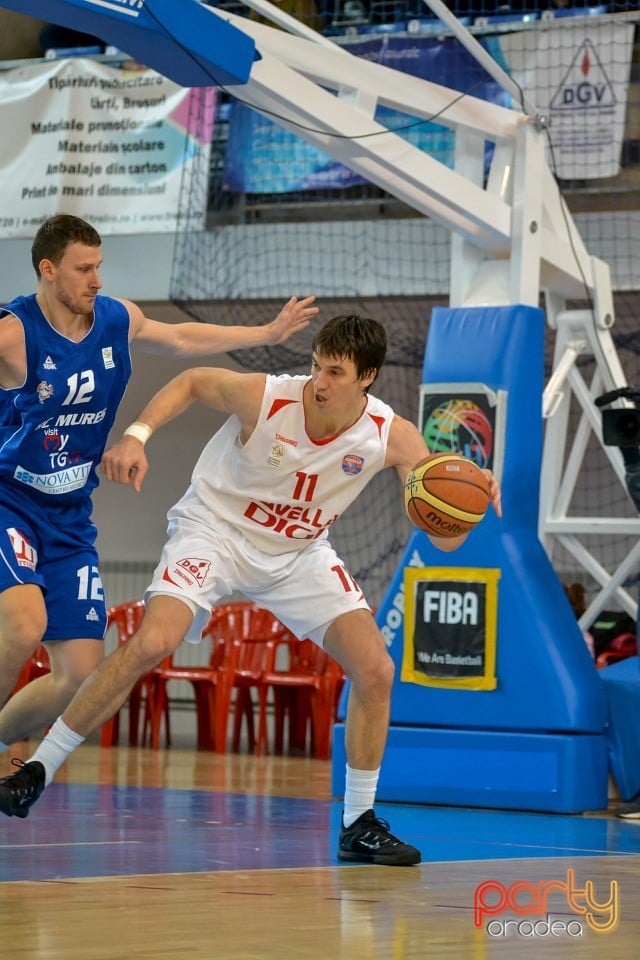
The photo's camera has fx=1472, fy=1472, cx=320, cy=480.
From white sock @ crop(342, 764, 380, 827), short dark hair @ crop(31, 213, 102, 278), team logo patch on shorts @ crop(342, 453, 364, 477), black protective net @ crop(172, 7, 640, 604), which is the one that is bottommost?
white sock @ crop(342, 764, 380, 827)

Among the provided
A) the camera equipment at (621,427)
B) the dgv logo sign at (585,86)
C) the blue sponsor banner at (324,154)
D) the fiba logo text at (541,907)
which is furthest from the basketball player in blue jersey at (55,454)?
the blue sponsor banner at (324,154)

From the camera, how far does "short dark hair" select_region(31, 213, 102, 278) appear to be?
517 centimetres

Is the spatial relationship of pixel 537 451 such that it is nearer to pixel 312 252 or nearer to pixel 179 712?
pixel 312 252

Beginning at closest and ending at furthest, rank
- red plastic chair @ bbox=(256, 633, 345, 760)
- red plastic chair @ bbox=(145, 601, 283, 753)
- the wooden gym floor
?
1. the wooden gym floor
2. red plastic chair @ bbox=(256, 633, 345, 760)
3. red plastic chair @ bbox=(145, 601, 283, 753)

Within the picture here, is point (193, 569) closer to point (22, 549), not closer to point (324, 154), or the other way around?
point (22, 549)

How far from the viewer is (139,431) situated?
503 centimetres

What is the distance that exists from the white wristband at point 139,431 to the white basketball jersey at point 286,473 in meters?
0.53

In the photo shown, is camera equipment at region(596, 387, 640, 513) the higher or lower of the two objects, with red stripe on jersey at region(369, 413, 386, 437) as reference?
higher

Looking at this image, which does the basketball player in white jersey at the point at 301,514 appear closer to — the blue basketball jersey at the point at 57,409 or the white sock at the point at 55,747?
the blue basketball jersey at the point at 57,409

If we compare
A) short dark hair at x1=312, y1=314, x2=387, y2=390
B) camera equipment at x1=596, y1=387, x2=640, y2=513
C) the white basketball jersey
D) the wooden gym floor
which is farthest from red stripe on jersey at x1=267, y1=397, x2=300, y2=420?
camera equipment at x1=596, y1=387, x2=640, y2=513

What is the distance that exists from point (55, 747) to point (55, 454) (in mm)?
1021

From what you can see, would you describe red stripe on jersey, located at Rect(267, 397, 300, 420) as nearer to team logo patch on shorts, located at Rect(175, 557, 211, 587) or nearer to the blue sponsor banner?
team logo patch on shorts, located at Rect(175, 557, 211, 587)

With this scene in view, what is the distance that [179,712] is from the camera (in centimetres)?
1677

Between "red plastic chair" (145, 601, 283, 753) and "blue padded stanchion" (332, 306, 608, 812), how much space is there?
13.5ft
